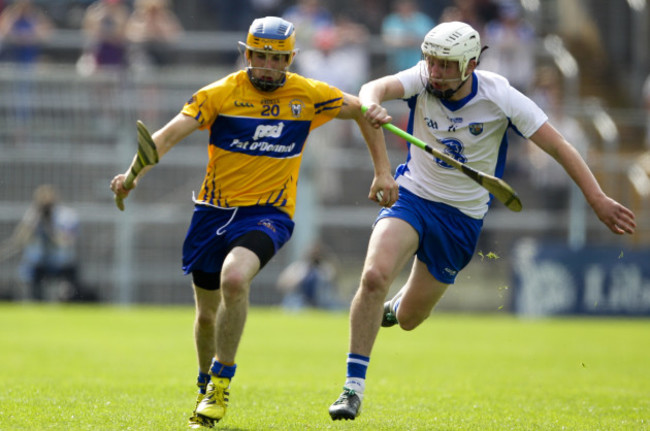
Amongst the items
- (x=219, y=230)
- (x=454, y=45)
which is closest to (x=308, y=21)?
(x=454, y=45)

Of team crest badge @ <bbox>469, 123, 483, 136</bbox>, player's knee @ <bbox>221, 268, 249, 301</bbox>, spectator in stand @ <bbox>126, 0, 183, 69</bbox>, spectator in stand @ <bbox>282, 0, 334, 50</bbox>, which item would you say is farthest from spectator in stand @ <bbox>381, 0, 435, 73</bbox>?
player's knee @ <bbox>221, 268, 249, 301</bbox>

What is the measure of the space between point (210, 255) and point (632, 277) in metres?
14.0

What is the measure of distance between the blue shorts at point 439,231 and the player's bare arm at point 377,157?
0.39 meters

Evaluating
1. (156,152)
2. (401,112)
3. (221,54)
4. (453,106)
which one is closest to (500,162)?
(453,106)

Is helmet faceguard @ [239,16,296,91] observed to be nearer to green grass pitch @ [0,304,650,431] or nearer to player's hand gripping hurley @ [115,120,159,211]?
player's hand gripping hurley @ [115,120,159,211]

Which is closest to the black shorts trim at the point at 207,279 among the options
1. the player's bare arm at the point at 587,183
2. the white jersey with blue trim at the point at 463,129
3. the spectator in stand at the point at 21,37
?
the white jersey with blue trim at the point at 463,129

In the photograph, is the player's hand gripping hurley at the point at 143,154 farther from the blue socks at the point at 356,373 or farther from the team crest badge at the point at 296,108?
the blue socks at the point at 356,373

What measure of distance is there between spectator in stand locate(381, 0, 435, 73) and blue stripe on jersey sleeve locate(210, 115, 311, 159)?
488 inches

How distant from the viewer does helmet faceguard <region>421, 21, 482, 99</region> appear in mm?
7125

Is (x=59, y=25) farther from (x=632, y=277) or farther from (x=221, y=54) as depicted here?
(x=632, y=277)

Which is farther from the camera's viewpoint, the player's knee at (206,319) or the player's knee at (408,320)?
the player's knee at (408,320)

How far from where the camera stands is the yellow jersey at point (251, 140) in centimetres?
714

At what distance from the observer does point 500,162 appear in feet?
25.9

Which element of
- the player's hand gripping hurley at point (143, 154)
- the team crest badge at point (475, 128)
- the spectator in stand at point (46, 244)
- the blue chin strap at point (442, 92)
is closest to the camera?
the player's hand gripping hurley at point (143, 154)
